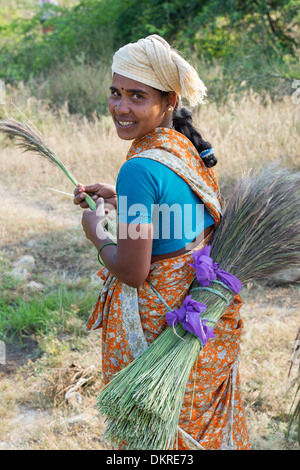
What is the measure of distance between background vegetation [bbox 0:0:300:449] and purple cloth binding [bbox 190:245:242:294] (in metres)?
0.53

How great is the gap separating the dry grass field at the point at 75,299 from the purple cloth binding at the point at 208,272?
1.34 feet

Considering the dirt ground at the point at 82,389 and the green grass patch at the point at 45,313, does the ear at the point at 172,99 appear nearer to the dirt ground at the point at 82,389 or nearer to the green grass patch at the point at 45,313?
the dirt ground at the point at 82,389

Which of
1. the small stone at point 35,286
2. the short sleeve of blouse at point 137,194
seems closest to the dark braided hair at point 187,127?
the short sleeve of blouse at point 137,194

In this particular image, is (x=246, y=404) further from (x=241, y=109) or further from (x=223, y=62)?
(x=223, y=62)

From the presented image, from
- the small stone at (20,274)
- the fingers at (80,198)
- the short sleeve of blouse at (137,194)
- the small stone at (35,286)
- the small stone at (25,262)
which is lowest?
the small stone at (35,286)

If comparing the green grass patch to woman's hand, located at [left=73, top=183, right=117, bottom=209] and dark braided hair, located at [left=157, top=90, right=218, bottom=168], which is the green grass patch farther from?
dark braided hair, located at [left=157, top=90, right=218, bottom=168]

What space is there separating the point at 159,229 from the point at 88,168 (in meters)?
3.76

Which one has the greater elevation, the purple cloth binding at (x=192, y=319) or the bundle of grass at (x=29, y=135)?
the bundle of grass at (x=29, y=135)

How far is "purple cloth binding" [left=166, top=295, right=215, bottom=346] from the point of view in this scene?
5.92 feet

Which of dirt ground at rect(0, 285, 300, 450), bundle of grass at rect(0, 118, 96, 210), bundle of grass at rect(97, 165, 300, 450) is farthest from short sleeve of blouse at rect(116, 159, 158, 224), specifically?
dirt ground at rect(0, 285, 300, 450)

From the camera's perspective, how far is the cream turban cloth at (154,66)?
70.4 inches

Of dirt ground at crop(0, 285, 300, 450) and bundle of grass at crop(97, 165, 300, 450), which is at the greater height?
bundle of grass at crop(97, 165, 300, 450)

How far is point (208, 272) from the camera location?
1.83 metres
